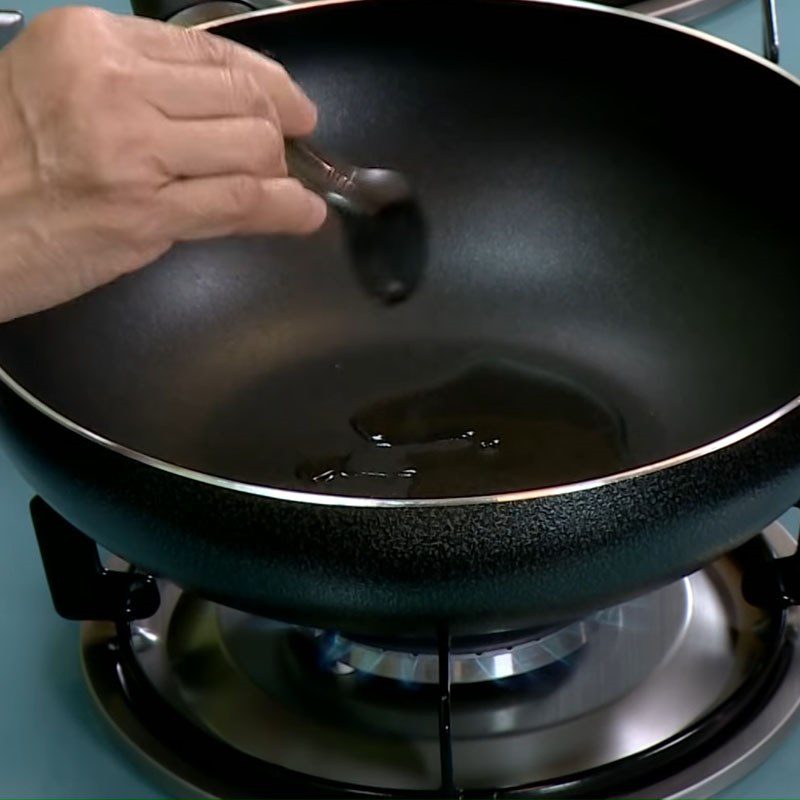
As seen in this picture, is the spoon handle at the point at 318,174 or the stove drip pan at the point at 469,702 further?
the spoon handle at the point at 318,174

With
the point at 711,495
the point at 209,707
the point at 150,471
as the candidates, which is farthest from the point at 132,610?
the point at 711,495

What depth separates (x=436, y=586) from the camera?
0.46m

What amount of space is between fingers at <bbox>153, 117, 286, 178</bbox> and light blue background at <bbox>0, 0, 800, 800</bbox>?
0.26m

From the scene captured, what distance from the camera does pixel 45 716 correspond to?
62cm

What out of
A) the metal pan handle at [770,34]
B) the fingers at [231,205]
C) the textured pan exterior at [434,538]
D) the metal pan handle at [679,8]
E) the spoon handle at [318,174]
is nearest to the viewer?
the textured pan exterior at [434,538]

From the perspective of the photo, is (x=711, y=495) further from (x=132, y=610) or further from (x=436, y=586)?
(x=132, y=610)

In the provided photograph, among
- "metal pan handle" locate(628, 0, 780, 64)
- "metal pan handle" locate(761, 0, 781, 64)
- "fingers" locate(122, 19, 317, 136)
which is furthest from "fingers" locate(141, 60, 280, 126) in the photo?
"metal pan handle" locate(628, 0, 780, 64)

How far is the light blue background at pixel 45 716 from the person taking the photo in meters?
0.58

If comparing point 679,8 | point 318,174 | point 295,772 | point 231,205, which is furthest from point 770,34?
point 295,772

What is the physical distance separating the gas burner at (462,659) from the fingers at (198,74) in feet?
0.83

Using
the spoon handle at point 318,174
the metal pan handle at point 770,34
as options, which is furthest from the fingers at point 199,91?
the metal pan handle at point 770,34

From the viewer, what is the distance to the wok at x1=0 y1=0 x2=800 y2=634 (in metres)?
0.73

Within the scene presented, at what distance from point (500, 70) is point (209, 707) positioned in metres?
0.44

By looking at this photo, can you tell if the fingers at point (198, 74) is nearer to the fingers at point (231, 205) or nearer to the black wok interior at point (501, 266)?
the fingers at point (231, 205)
